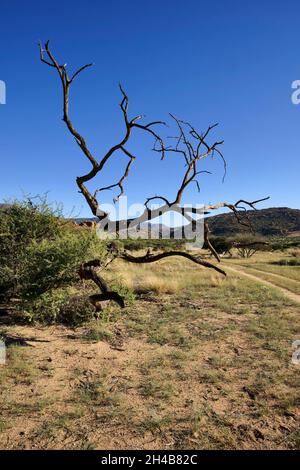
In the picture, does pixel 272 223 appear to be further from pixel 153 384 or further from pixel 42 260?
pixel 153 384

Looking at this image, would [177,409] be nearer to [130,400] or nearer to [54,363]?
[130,400]

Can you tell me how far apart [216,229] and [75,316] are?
87.3 m

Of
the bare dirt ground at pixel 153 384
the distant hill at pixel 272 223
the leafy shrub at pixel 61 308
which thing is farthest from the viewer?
the distant hill at pixel 272 223

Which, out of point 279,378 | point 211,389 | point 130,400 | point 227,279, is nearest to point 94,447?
point 130,400

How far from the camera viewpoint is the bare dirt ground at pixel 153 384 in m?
3.70

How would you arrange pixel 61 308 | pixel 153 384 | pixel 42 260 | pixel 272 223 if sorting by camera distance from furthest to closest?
pixel 272 223 → pixel 61 308 → pixel 42 260 → pixel 153 384

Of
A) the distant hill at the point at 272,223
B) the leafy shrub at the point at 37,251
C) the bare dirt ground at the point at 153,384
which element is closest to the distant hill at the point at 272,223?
the distant hill at the point at 272,223

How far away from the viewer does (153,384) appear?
4.92 m

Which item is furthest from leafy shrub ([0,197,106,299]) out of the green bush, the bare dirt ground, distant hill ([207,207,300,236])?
distant hill ([207,207,300,236])

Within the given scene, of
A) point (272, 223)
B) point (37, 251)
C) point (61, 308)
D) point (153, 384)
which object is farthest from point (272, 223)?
point (153, 384)

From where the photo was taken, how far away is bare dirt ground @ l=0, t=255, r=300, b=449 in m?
3.70

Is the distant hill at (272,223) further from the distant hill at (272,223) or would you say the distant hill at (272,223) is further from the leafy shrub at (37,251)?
the leafy shrub at (37,251)

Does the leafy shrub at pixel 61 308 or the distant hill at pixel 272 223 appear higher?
the distant hill at pixel 272 223

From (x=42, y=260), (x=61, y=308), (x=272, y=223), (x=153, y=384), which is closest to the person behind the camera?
(x=153, y=384)
